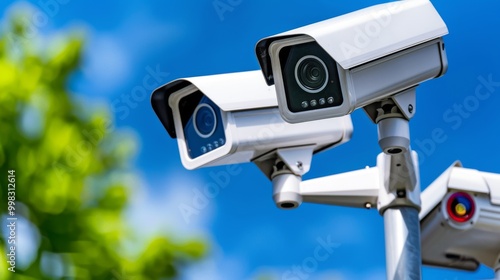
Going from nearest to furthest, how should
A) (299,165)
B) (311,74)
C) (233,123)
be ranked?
(311,74)
(233,123)
(299,165)

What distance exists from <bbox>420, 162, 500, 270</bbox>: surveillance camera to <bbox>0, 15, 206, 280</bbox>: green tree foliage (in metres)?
1.35

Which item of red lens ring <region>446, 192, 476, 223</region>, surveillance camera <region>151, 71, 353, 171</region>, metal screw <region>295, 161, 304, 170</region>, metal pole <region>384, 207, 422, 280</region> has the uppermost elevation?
surveillance camera <region>151, 71, 353, 171</region>

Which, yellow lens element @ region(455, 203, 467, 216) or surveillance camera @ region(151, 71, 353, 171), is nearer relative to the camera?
surveillance camera @ region(151, 71, 353, 171)

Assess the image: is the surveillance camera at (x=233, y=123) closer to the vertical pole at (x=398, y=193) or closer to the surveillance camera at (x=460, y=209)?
the vertical pole at (x=398, y=193)

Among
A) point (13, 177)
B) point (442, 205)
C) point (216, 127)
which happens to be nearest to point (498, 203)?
point (442, 205)

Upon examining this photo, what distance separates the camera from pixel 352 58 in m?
2.31

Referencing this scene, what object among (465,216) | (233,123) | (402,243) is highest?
(233,123)

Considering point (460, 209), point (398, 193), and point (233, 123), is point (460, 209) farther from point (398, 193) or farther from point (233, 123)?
point (233, 123)

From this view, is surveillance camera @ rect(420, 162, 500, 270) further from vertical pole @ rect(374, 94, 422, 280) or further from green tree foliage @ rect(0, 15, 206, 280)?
→ green tree foliage @ rect(0, 15, 206, 280)

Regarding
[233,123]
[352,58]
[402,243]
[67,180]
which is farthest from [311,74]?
[67,180]

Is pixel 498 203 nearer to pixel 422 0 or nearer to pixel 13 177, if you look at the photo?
pixel 422 0

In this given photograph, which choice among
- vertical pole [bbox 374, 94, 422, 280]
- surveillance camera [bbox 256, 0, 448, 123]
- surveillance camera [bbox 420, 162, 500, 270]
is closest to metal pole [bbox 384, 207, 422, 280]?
vertical pole [bbox 374, 94, 422, 280]

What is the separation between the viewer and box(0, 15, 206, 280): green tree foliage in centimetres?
402

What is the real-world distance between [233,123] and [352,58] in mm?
514
